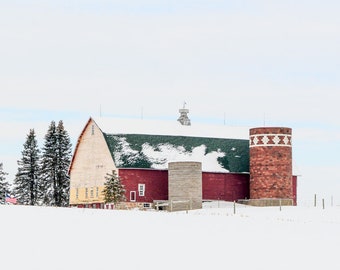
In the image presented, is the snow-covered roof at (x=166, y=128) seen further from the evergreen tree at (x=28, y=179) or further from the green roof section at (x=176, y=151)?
the evergreen tree at (x=28, y=179)

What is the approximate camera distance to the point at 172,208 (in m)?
59.1

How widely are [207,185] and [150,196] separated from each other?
495cm

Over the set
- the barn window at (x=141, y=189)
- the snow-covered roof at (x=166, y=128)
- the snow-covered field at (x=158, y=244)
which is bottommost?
the snow-covered field at (x=158, y=244)

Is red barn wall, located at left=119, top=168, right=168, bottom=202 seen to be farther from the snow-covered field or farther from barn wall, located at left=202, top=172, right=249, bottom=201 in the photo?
the snow-covered field

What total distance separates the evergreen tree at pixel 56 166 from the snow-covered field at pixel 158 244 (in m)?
43.0

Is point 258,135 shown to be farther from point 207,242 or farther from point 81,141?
point 207,242

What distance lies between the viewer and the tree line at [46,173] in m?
78.4

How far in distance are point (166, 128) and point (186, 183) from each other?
10.6m

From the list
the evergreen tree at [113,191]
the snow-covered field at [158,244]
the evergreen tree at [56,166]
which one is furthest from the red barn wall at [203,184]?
the snow-covered field at [158,244]

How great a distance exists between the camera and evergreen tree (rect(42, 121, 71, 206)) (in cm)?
7822

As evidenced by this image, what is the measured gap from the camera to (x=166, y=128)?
70.3 m

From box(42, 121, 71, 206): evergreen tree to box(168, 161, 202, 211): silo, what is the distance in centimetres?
1979

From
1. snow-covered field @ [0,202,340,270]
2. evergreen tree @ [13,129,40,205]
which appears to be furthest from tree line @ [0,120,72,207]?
snow-covered field @ [0,202,340,270]

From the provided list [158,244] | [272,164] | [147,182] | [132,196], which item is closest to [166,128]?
[147,182]
